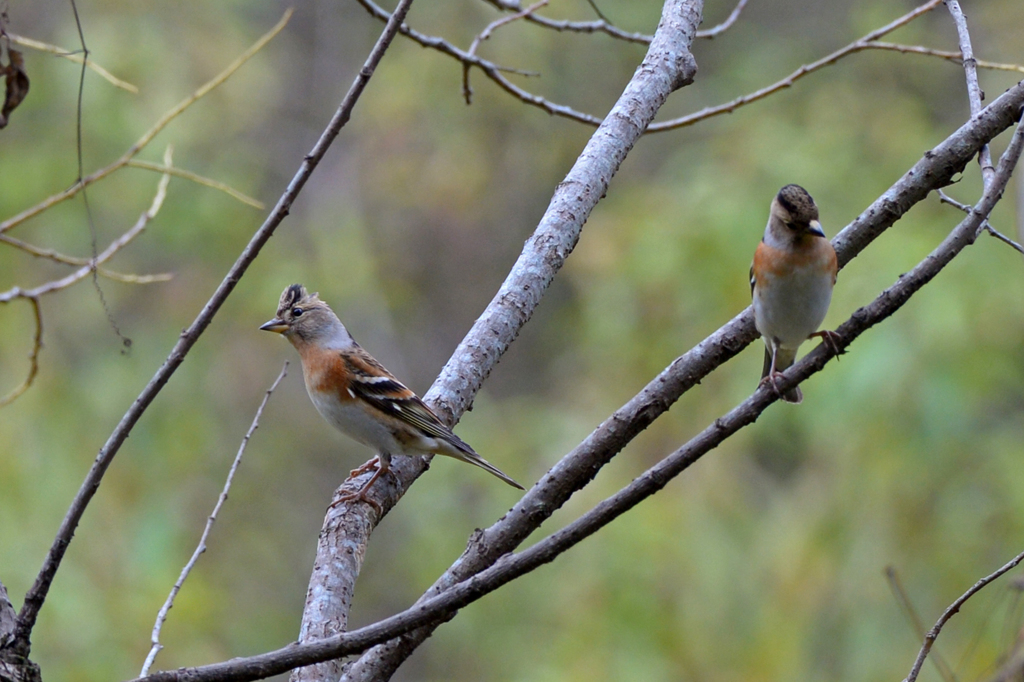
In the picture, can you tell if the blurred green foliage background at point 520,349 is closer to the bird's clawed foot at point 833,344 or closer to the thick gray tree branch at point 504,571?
the bird's clawed foot at point 833,344

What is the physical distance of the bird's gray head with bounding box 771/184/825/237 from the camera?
3.33 meters

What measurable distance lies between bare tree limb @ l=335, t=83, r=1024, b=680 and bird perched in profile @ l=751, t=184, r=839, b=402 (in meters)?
0.40

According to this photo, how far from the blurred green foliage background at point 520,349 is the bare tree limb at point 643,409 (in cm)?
394

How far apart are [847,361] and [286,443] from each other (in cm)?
777

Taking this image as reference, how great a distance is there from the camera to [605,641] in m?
7.96

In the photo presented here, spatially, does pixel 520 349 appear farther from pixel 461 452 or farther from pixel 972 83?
pixel 972 83

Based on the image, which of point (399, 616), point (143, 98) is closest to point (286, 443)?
point (143, 98)

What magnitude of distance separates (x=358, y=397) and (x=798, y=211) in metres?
2.20

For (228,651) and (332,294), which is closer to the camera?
(228,651)

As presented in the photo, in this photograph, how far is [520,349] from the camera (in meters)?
14.0

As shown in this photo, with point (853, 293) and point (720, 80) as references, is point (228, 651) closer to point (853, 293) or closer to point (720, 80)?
point (853, 293)

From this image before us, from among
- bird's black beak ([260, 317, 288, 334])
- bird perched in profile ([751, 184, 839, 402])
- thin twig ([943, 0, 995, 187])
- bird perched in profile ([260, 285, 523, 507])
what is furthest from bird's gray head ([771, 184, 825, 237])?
bird's black beak ([260, 317, 288, 334])

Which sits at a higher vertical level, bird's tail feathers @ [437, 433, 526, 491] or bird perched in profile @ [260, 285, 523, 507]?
bird perched in profile @ [260, 285, 523, 507]

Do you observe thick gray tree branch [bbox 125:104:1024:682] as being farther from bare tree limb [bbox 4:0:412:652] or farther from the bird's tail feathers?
the bird's tail feathers
